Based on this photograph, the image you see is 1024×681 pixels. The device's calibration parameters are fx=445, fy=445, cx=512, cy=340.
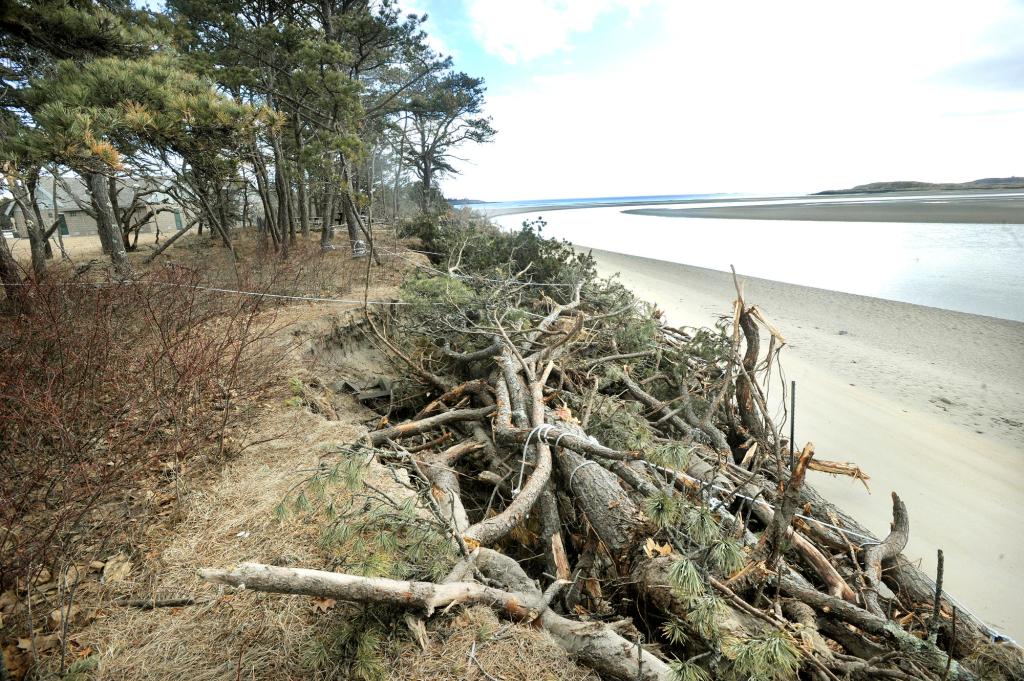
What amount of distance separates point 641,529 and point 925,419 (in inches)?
279

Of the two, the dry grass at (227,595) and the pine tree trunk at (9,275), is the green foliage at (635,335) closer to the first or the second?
the dry grass at (227,595)

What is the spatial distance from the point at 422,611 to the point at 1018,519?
21.9 feet

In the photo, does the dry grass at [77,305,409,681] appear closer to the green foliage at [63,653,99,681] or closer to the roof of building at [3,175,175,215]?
the green foliage at [63,653,99,681]

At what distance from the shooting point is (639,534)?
3049mm

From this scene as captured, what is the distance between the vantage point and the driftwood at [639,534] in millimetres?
2281

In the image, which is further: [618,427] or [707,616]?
[618,427]

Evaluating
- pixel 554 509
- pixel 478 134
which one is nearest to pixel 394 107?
pixel 478 134

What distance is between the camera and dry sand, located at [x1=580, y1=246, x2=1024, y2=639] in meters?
4.59

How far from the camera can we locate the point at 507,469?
444 cm

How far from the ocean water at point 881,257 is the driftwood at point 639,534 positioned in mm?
12802

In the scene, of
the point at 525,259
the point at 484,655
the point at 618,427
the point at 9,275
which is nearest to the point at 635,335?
the point at 618,427

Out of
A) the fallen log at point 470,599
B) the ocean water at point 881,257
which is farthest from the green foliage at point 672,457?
the ocean water at point 881,257

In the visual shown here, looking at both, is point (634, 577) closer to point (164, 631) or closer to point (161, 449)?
point (164, 631)

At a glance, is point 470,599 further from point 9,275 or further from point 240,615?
point 9,275
